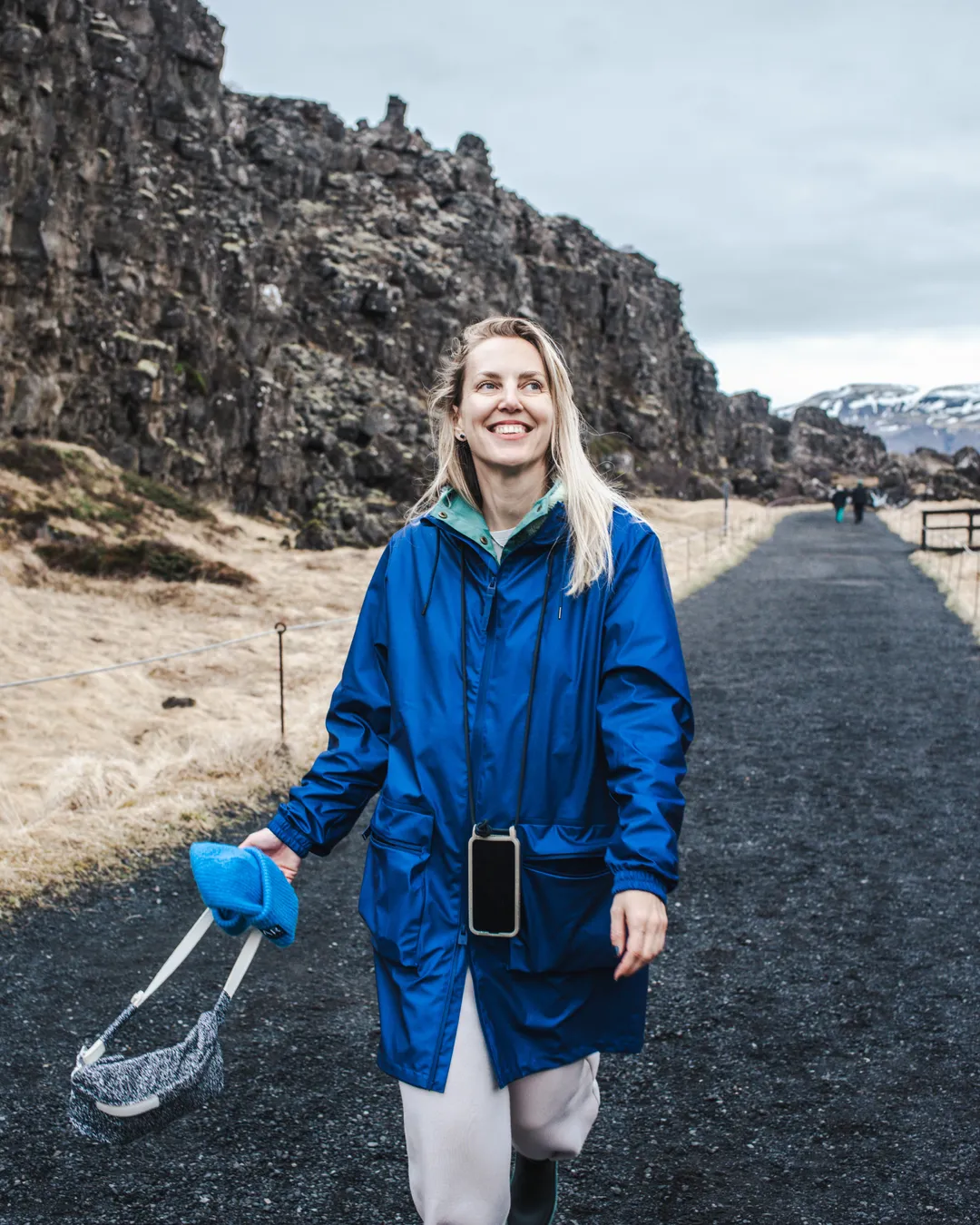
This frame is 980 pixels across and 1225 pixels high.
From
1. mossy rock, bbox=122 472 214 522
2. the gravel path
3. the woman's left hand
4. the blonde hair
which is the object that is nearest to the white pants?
the woman's left hand

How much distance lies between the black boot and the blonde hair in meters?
1.36

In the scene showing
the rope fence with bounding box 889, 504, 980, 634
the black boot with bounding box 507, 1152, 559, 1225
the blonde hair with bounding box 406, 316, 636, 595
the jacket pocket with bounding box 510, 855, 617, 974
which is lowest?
the rope fence with bounding box 889, 504, 980, 634

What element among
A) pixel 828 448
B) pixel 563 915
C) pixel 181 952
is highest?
pixel 828 448

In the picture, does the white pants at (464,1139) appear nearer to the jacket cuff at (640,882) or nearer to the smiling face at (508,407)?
the jacket cuff at (640,882)

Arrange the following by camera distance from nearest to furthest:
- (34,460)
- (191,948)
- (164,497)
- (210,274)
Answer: (191,948), (34,460), (164,497), (210,274)

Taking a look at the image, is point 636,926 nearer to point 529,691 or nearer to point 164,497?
point 529,691

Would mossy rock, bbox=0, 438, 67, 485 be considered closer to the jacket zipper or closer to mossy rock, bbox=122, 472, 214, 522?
mossy rock, bbox=122, 472, 214, 522

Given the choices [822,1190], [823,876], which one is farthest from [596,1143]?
[823,876]

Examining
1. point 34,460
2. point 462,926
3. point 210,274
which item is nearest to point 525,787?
point 462,926

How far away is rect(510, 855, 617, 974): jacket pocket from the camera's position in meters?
2.17

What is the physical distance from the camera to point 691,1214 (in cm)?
304

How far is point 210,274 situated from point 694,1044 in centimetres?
2778

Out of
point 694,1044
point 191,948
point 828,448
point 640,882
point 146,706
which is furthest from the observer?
point 828,448

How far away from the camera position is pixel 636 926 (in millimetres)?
2045
